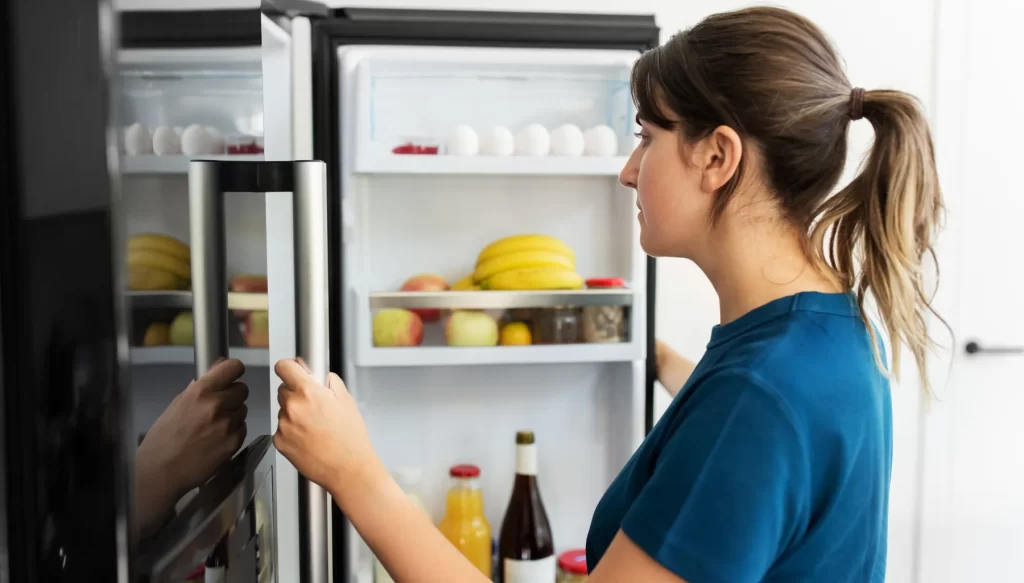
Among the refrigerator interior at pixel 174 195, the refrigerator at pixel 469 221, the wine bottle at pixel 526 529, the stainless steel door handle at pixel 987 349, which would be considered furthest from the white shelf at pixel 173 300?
the stainless steel door handle at pixel 987 349

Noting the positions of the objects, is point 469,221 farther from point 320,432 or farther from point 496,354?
point 320,432

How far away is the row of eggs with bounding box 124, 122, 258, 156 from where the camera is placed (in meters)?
0.32

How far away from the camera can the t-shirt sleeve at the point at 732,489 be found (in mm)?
702

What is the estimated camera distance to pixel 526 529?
1.58 m

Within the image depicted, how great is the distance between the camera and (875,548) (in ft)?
2.66

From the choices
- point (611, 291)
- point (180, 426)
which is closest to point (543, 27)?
point (611, 291)

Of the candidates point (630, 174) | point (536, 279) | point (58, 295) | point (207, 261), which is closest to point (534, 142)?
point (536, 279)

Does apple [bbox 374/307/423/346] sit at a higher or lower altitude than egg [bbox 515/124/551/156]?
lower

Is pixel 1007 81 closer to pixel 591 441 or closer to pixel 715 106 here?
pixel 591 441

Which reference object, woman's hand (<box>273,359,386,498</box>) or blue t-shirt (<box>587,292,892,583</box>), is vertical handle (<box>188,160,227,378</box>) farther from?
blue t-shirt (<box>587,292,892,583</box>)

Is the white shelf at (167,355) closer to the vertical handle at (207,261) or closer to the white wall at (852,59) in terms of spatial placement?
the vertical handle at (207,261)

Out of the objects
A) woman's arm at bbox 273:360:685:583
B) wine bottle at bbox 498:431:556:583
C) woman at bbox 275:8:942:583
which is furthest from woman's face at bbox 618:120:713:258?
wine bottle at bbox 498:431:556:583

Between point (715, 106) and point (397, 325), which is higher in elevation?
point (715, 106)

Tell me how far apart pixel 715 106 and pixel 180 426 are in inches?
22.7
